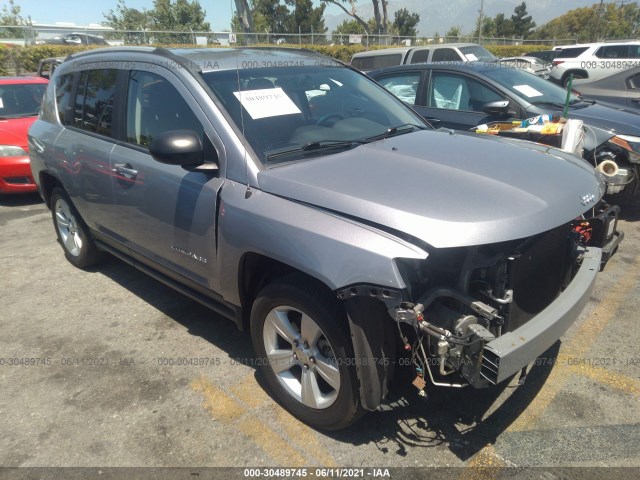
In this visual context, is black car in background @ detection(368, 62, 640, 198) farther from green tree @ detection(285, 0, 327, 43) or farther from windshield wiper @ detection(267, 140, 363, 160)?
green tree @ detection(285, 0, 327, 43)

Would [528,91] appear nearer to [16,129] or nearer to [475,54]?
[475,54]

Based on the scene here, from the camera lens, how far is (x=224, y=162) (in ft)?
8.29

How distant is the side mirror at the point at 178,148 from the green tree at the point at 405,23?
54.3 metres

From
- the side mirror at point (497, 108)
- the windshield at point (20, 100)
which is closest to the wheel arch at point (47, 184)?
the windshield at point (20, 100)

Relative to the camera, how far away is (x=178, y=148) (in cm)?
241

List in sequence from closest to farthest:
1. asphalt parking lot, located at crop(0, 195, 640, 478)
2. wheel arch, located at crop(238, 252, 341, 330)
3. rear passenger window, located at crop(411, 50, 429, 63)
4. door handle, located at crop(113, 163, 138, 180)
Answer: asphalt parking lot, located at crop(0, 195, 640, 478), wheel arch, located at crop(238, 252, 341, 330), door handle, located at crop(113, 163, 138, 180), rear passenger window, located at crop(411, 50, 429, 63)

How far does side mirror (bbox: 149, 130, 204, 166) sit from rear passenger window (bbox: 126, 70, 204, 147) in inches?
8.0

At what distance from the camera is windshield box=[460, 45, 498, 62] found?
11117 millimetres

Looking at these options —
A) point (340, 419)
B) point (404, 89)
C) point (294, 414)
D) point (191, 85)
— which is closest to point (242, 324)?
point (294, 414)

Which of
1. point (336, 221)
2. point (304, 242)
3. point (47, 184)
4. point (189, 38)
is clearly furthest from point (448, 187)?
point (189, 38)

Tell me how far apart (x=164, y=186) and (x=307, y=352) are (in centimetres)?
137

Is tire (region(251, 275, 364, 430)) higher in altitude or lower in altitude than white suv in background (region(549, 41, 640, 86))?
lower

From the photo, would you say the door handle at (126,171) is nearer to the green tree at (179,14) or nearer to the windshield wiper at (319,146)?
the windshield wiper at (319,146)

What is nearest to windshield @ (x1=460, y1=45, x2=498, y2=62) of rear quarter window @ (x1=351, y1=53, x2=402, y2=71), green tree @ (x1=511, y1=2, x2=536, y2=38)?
rear quarter window @ (x1=351, y1=53, x2=402, y2=71)
